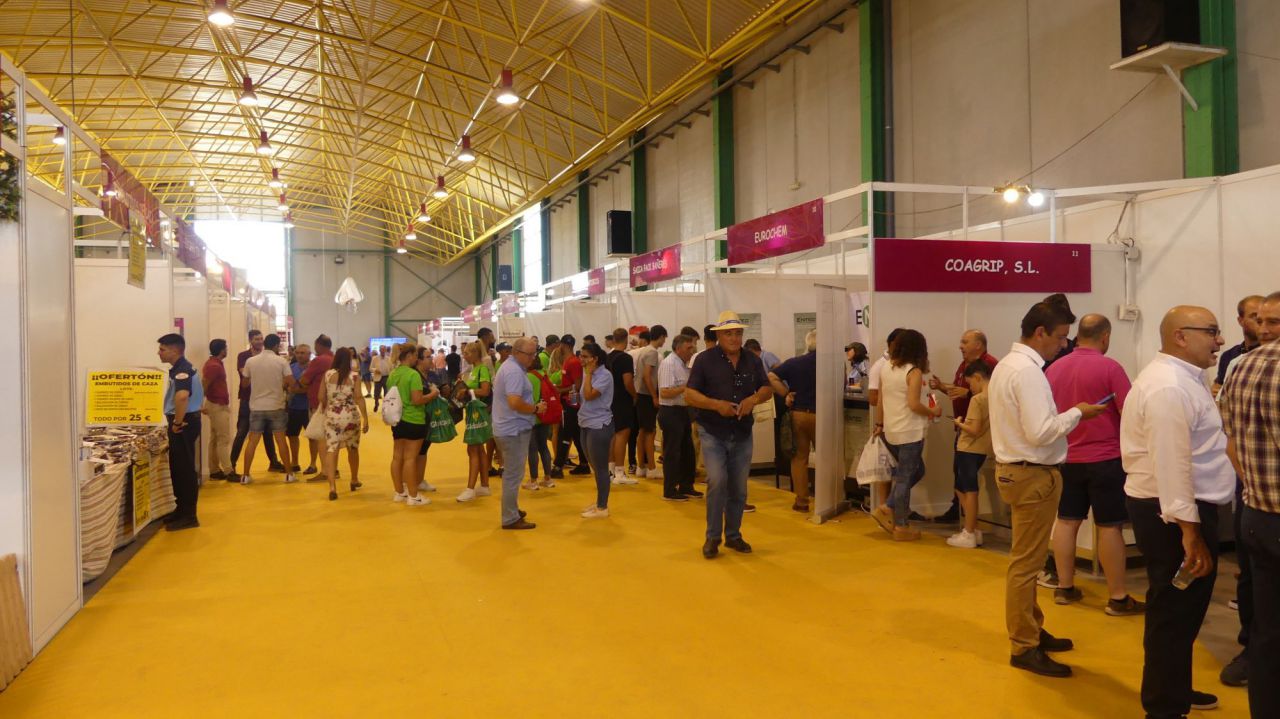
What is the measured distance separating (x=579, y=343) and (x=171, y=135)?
49.3 ft

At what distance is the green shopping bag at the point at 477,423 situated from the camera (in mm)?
7164

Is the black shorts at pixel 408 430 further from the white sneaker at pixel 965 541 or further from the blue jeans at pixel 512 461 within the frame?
the white sneaker at pixel 965 541

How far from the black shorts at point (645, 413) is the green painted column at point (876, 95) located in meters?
3.80

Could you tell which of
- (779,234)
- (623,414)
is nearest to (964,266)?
(779,234)

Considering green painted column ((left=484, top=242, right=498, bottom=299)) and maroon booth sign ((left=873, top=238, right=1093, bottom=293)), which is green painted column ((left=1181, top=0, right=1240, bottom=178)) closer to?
maroon booth sign ((left=873, top=238, right=1093, bottom=293))

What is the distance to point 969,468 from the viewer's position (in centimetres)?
531

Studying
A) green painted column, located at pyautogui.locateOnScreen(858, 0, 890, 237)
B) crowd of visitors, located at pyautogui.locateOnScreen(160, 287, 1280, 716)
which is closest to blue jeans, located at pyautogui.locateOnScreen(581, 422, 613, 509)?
crowd of visitors, located at pyautogui.locateOnScreen(160, 287, 1280, 716)

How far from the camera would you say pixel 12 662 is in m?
3.38

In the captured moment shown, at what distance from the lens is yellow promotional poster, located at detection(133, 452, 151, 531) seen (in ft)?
18.7

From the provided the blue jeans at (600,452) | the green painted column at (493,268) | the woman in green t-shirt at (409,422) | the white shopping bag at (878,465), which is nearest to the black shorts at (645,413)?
the blue jeans at (600,452)

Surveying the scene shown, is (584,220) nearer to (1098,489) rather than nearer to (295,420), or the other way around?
(295,420)

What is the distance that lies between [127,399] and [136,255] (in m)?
1.02

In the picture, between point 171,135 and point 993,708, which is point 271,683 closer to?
point 993,708

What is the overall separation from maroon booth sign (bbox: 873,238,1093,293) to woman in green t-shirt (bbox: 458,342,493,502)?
349 centimetres
